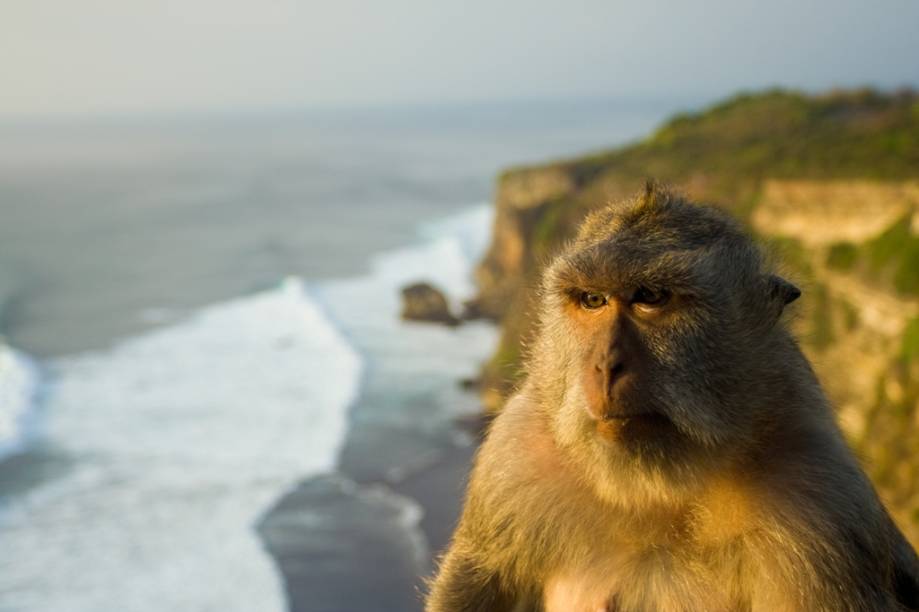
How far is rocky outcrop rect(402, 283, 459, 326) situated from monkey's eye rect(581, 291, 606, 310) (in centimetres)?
5013

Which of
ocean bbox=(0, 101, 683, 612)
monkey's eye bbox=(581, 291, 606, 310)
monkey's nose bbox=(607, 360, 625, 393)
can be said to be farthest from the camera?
ocean bbox=(0, 101, 683, 612)

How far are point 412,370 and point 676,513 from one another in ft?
137

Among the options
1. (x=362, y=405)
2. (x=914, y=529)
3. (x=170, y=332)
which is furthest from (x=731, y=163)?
(x=170, y=332)

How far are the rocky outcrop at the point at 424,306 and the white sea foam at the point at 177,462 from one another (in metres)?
5.09

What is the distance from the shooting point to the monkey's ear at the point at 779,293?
4.05 metres

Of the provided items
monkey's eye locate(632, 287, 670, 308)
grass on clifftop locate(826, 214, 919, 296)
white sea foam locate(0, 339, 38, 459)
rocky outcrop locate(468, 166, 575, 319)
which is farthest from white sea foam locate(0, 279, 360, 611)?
monkey's eye locate(632, 287, 670, 308)

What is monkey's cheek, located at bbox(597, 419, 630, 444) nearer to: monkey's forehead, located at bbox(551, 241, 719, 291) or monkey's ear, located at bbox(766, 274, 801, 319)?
monkey's forehead, located at bbox(551, 241, 719, 291)

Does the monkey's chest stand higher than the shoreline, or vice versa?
the monkey's chest

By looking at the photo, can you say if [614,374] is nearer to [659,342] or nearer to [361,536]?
[659,342]

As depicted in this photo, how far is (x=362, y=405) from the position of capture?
39.5 m

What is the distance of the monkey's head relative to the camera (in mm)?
3611

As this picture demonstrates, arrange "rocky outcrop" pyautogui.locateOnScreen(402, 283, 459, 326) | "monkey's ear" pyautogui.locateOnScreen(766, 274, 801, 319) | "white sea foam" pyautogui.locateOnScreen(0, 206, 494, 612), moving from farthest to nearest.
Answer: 1. "rocky outcrop" pyautogui.locateOnScreen(402, 283, 459, 326)
2. "white sea foam" pyautogui.locateOnScreen(0, 206, 494, 612)
3. "monkey's ear" pyautogui.locateOnScreen(766, 274, 801, 319)

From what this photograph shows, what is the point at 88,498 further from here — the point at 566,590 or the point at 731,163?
the point at 731,163

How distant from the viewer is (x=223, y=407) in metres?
39.0
